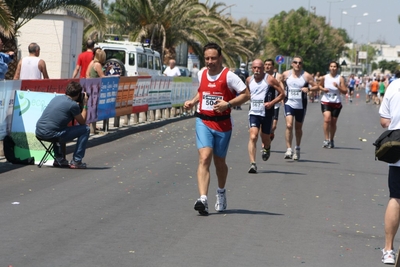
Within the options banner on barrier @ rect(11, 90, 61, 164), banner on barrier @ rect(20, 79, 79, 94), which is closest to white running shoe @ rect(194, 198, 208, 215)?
banner on barrier @ rect(11, 90, 61, 164)

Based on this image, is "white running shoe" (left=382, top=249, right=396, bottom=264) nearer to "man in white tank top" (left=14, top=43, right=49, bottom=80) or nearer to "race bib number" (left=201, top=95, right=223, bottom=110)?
"race bib number" (left=201, top=95, right=223, bottom=110)

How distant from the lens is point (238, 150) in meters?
17.7

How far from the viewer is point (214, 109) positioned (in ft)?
31.2

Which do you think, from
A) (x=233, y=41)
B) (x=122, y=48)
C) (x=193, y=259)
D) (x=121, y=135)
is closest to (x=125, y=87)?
(x=121, y=135)

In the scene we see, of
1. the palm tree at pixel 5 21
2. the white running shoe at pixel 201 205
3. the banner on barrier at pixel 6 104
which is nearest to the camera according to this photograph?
the white running shoe at pixel 201 205

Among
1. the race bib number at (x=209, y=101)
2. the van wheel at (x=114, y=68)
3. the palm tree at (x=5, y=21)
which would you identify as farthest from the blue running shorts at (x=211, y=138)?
the van wheel at (x=114, y=68)

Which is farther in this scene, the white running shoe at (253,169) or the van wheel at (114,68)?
the van wheel at (114,68)

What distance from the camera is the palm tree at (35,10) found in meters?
23.3

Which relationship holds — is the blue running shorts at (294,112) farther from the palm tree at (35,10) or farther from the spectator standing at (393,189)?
the spectator standing at (393,189)

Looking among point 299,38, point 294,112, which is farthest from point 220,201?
point 299,38

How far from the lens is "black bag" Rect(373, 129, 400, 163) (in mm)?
7266

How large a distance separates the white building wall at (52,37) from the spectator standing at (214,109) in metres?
26.5

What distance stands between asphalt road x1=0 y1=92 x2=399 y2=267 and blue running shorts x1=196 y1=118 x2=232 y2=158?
2.43 feet

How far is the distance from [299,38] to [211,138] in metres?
77.5
